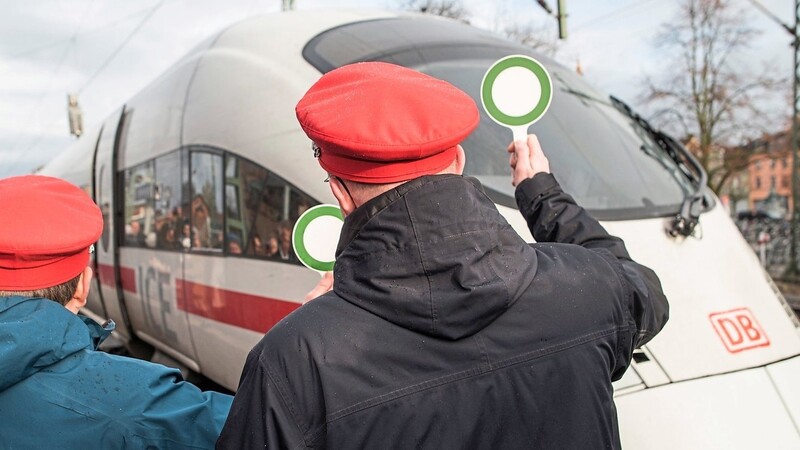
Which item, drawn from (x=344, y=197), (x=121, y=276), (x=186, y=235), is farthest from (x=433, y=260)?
(x=121, y=276)

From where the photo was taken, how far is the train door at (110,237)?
608 cm

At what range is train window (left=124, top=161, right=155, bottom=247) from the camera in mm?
5344

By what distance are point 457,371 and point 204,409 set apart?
2.41 feet

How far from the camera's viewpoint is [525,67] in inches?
75.5

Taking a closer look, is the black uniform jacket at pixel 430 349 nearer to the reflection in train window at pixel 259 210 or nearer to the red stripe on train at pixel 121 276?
the reflection in train window at pixel 259 210

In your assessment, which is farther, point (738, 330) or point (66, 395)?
point (738, 330)

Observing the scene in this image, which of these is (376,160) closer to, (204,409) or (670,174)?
(204,409)

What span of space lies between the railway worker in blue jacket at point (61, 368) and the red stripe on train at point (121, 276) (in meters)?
4.25

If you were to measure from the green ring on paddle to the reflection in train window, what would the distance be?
4.61 feet

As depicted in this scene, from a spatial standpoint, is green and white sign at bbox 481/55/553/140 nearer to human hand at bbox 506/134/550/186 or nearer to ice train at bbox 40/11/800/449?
human hand at bbox 506/134/550/186

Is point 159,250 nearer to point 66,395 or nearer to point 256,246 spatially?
point 256,246

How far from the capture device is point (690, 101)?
75.7 feet

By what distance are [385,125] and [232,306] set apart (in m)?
2.85

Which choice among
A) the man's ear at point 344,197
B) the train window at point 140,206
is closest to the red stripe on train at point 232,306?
the train window at point 140,206
